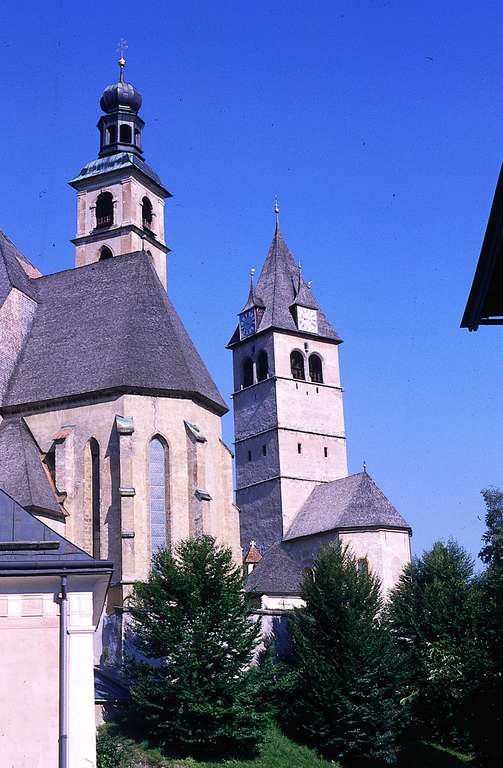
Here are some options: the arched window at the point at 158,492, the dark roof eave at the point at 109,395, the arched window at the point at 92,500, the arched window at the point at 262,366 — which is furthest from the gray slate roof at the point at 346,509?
the arched window at the point at 92,500

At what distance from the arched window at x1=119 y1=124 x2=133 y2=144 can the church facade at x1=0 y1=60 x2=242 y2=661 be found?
15.2 meters

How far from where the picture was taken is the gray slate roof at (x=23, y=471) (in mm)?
33438

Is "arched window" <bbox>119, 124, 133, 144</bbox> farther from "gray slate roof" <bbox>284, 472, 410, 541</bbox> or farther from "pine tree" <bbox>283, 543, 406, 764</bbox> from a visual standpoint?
"pine tree" <bbox>283, 543, 406, 764</bbox>

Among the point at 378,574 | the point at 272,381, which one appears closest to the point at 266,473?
the point at 272,381

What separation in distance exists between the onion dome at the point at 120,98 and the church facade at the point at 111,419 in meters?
16.3

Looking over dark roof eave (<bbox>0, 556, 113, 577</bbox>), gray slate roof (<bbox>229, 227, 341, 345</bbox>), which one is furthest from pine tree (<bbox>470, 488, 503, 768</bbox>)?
gray slate roof (<bbox>229, 227, 341, 345</bbox>)

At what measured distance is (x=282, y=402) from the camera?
2539 inches

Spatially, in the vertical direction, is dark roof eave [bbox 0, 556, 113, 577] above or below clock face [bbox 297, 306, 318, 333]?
below

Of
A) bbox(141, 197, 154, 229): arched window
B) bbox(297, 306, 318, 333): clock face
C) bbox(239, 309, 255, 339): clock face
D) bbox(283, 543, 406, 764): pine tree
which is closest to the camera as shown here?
bbox(283, 543, 406, 764): pine tree

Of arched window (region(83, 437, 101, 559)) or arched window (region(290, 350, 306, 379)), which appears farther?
arched window (region(290, 350, 306, 379))

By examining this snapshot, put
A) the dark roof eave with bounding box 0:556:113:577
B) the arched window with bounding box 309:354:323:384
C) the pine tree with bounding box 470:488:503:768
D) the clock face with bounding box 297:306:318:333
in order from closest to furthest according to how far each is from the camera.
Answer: the dark roof eave with bounding box 0:556:113:577 → the pine tree with bounding box 470:488:503:768 → the arched window with bounding box 309:354:323:384 → the clock face with bounding box 297:306:318:333

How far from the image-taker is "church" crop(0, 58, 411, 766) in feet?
49.2

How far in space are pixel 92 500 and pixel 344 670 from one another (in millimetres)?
10508

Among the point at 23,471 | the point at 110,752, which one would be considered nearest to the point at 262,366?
the point at 23,471
